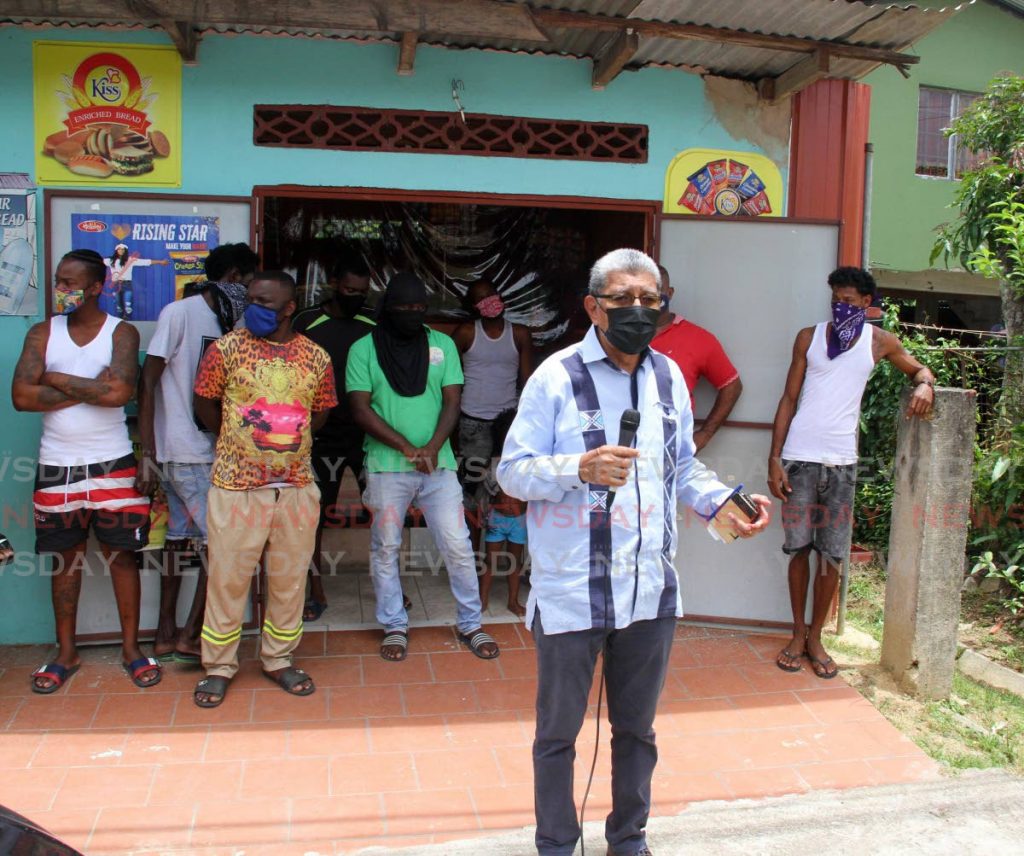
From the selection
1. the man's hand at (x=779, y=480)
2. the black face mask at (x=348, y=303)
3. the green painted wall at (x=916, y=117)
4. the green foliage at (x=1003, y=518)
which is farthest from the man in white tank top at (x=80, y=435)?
the green painted wall at (x=916, y=117)

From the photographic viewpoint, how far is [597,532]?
9.57ft

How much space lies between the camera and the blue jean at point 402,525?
500 cm

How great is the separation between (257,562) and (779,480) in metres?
2.67

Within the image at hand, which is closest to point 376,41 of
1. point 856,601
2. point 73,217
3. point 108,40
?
point 108,40

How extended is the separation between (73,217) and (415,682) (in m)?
2.88

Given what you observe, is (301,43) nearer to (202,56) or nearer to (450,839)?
(202,56)

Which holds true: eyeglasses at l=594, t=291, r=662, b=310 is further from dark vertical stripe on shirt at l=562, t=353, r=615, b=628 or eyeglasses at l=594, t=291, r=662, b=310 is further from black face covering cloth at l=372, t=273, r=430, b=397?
Result: black face covering cloth at l=372, t=273, r=430, b=397

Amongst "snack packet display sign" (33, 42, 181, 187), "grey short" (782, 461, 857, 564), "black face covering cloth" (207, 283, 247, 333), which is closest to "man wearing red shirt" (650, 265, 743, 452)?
"grey short" (782, 461, 857, 564)

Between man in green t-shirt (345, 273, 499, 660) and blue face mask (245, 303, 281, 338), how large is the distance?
71cm

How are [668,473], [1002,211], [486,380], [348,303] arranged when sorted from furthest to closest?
[1002,211] < [486,380] < [348,303] < [668,473]

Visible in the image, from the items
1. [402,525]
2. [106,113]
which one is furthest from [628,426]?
[106,113]

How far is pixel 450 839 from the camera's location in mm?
3482

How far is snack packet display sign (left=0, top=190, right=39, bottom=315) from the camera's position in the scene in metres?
4.85

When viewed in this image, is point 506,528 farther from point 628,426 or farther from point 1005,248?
point 1005,248
